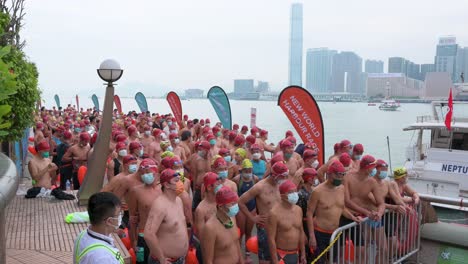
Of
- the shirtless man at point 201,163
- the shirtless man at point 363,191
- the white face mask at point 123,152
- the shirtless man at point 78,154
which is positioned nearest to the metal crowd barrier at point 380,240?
the shirtless man at point 363,191

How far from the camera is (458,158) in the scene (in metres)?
11.4

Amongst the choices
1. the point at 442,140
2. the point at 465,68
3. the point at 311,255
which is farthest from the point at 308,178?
the point at 465,68

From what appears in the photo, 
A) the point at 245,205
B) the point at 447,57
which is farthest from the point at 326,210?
the point at 447,57

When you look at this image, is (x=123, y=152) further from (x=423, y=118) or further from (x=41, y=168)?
(x=423, y=118)

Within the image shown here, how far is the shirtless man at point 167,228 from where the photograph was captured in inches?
161

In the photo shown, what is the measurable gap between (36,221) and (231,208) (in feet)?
9.54

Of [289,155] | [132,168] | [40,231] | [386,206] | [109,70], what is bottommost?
[40,231]

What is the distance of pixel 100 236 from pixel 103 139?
4480 mm

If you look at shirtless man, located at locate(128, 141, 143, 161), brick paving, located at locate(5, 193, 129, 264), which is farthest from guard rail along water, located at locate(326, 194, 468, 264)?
shirtless man, located at locate(128, 141, 143, 161)

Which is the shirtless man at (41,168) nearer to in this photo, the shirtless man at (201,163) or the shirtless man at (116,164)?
the shirtless man at (116,164)

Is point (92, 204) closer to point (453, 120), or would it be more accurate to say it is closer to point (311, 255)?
point (311, 255)

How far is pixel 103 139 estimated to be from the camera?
6848 millimetres

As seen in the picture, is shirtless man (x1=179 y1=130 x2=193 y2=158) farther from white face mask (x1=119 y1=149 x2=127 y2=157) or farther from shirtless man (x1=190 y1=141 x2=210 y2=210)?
white face mask (x1=119 y1=149 x2=127 y2=157)

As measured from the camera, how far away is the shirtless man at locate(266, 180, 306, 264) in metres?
4.75
